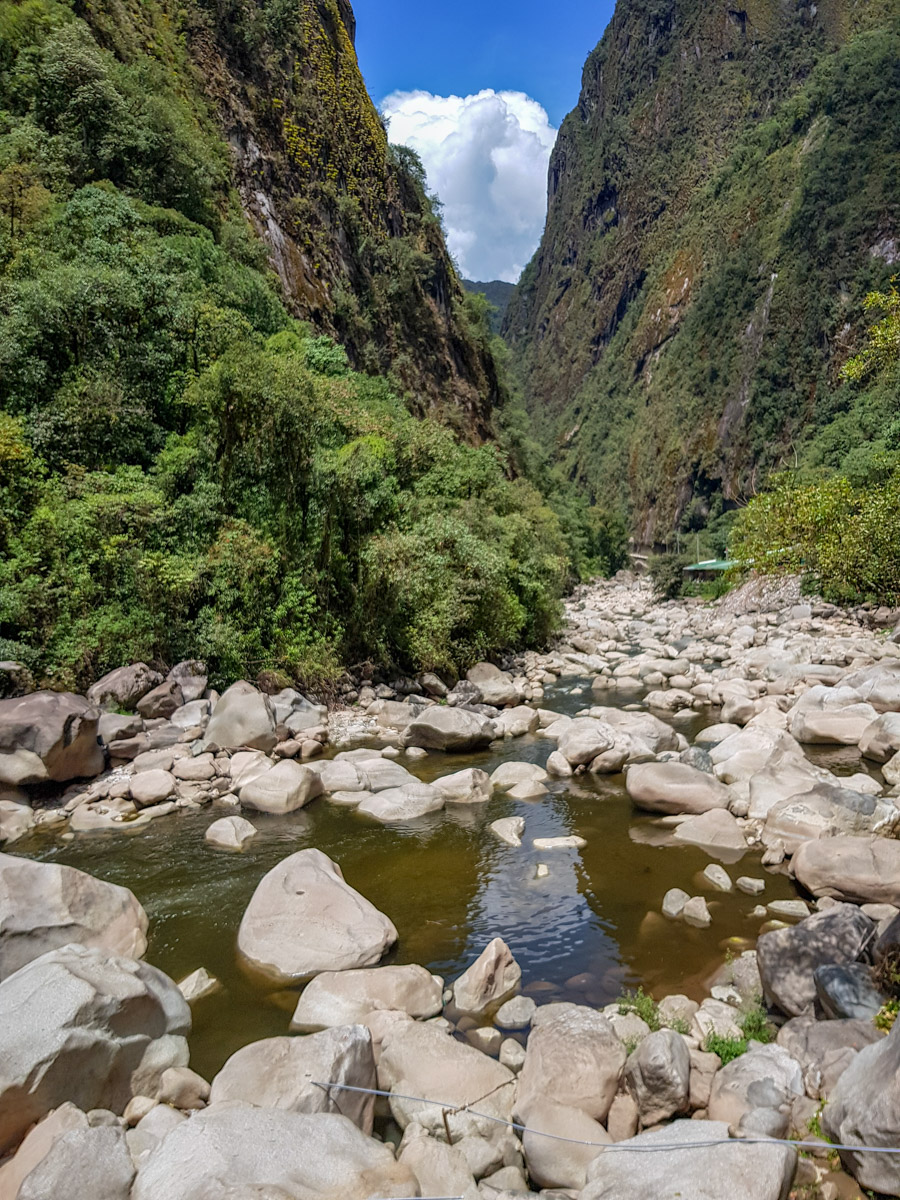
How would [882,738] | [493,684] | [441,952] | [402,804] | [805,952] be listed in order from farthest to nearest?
1. [493,684]
2. [882,738]
3. [402,804]
4. [441,952]
5. [805,952]

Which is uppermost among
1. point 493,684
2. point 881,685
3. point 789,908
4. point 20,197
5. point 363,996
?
point 20,197

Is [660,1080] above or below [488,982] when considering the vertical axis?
above

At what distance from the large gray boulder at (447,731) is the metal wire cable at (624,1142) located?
8.65 m

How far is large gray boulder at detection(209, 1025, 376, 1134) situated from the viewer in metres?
4.50

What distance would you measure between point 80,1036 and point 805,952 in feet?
17.0

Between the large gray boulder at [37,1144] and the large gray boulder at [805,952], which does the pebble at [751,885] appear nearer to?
the large gray boulder at [805,952]

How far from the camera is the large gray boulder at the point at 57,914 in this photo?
225 inches

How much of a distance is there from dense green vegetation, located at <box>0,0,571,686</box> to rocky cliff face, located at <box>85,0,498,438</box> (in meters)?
9.27

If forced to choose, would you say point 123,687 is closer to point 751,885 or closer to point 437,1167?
point 751,885

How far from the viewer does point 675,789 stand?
973 centimetres

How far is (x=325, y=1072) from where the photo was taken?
4.60 meters

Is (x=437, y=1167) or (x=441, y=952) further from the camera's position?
(x=441, y=952)

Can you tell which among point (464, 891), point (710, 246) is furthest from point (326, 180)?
point (710, 246)

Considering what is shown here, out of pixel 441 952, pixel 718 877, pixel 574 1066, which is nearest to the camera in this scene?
pixel 574 1066
